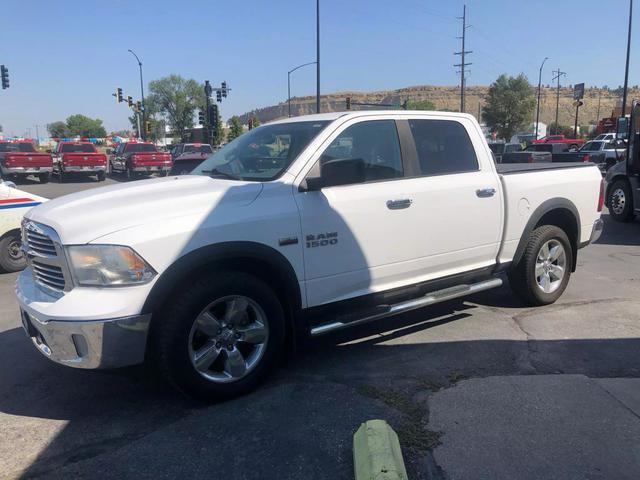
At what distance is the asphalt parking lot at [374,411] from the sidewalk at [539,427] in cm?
1

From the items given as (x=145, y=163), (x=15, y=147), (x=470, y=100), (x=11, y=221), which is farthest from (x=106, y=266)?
(x=470, y=100)

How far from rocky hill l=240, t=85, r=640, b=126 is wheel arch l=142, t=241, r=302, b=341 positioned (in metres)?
122

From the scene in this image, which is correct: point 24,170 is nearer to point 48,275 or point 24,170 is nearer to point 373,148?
point 48,275

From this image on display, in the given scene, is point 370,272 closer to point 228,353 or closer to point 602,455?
point 228,353

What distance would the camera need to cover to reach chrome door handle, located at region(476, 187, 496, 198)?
4.84 meters

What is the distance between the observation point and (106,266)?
3.21m

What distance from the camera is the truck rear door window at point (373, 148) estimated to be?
4219 millimetres

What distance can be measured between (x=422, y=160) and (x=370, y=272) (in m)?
1.11

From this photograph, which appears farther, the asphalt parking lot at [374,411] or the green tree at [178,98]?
the green tree at [178,98]

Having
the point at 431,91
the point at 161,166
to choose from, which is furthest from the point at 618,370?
the point at 431,91

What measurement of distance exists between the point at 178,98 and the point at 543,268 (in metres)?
96.5

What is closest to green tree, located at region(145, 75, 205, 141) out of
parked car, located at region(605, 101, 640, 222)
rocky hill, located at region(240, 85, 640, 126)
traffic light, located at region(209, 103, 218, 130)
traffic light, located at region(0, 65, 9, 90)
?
rocky hill, located at region(240, 85, 640, 126)

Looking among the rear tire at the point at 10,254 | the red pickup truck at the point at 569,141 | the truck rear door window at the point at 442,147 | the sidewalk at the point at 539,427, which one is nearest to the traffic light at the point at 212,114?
the rear tire at the point at 10,254

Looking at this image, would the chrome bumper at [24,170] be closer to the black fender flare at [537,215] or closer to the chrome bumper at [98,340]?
the chrome bumper at [98,340]
